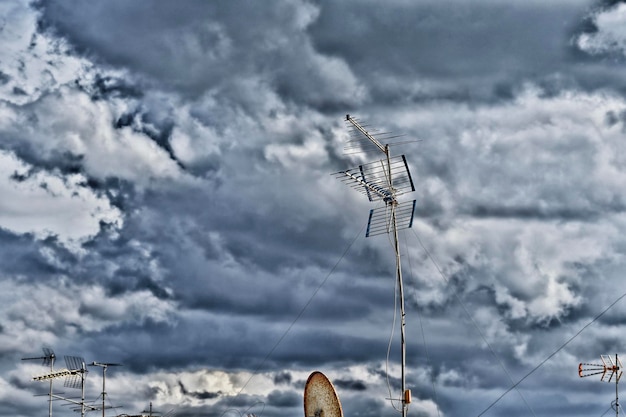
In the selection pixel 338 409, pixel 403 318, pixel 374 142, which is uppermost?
pixel 374 142

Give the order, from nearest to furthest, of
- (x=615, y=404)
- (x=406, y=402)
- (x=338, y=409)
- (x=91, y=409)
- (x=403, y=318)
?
(x=338, y=409), (x=406, y=402), (x=403, y=318), (x=615, y=404), (x=91, y=409)

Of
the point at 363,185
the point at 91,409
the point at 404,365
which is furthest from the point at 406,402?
the point at 91,409

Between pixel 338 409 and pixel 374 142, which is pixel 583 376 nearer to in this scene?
pixel 374 142

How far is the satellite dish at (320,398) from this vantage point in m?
42.7

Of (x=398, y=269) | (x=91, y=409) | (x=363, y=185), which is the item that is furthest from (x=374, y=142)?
(x=91, y=409)

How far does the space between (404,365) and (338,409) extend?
7.77 meters

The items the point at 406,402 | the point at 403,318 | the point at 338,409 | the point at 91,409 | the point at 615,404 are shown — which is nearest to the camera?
the point at 338,409

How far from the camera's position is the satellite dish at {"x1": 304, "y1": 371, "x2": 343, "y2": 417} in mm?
42719

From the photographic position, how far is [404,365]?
4953cm

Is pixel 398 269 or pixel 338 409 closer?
pixel 338 409

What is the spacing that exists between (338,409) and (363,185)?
1308 centimetres

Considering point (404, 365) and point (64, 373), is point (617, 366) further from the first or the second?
point (64, 373)

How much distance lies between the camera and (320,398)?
43344 mm

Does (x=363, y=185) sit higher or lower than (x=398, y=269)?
higher
